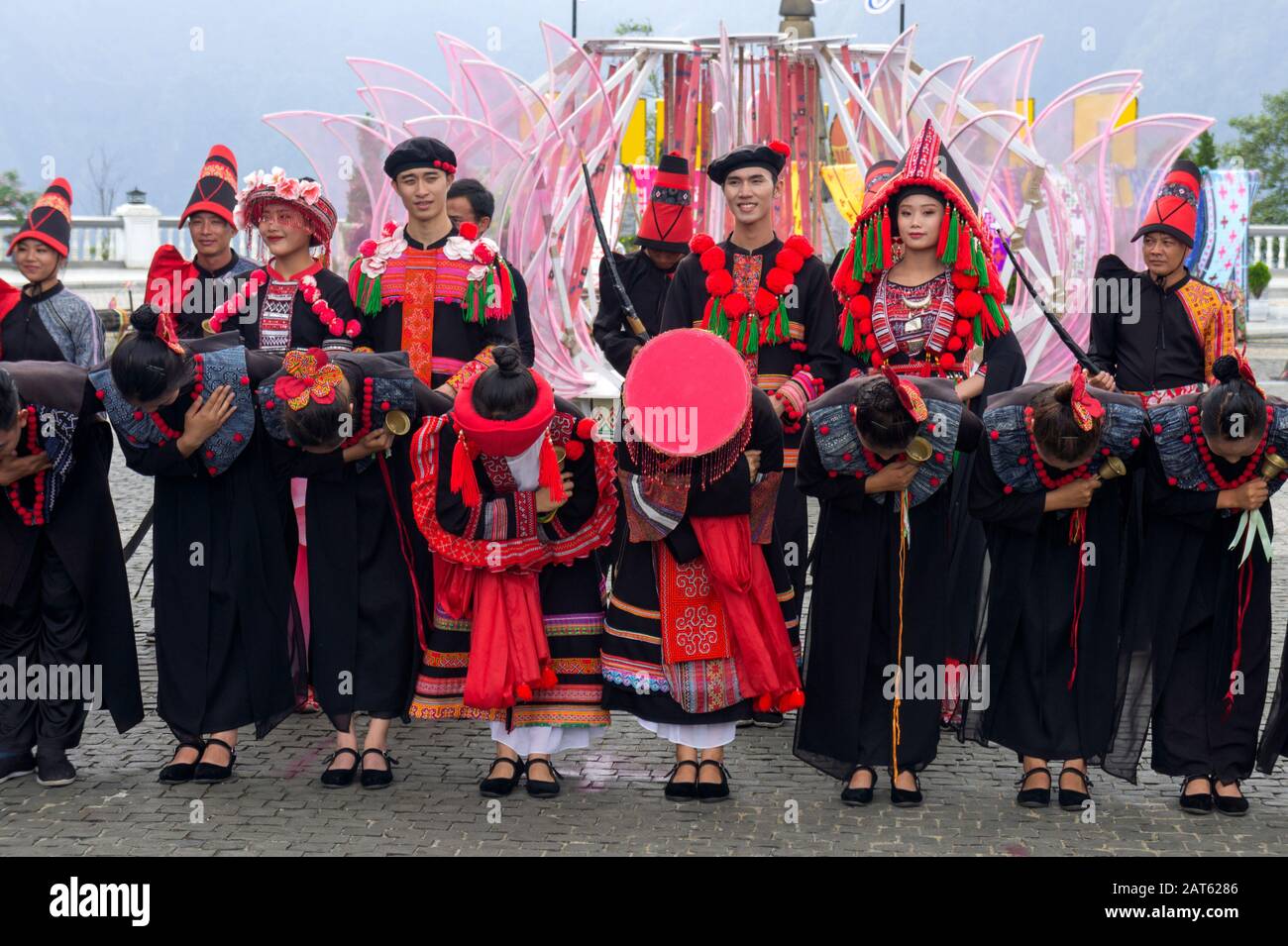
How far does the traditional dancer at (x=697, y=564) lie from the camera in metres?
4.09

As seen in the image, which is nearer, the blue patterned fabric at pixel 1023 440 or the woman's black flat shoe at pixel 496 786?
the blue patterned fabric at pixel 1023 440

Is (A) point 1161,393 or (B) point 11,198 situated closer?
(A) point 1161,393

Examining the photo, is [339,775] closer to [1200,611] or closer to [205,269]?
[205,269]

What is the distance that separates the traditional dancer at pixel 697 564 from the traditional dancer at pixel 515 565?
105 millimetres

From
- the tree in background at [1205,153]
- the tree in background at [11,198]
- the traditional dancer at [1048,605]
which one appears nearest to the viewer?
the traditional dancer at [1048,605]

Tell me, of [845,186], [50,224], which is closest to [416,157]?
[50,224]

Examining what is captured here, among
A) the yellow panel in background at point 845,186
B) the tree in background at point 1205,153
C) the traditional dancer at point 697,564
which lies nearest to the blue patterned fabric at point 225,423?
the traditional dancer at point 697,564

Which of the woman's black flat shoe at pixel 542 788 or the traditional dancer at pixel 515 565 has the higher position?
the traditional dancer at pixel 515 565

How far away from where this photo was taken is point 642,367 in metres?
4.10

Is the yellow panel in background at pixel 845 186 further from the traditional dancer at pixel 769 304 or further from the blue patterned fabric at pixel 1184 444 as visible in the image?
the blue patterned fabric at pixel 1184 444

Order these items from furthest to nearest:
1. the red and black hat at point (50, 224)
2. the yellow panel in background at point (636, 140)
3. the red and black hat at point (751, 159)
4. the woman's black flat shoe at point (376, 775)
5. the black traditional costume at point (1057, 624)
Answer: the yellow panel in background at point (636, 140) < the red and black hat at point (50, 224) < the red and black hat at point (751, 159) < the woman's black flat shoe at point (376, 775) < the black traditional costume at point (1057, 624)

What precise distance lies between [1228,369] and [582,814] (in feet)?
6.91

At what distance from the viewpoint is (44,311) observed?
16.7 ft

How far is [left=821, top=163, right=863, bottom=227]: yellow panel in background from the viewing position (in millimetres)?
10570
